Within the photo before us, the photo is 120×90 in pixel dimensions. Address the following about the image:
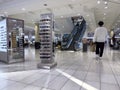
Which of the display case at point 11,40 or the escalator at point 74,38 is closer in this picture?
the display case at point 11,40

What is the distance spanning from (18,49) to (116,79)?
436 centimetres

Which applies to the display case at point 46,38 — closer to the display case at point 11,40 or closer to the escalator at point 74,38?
the display case at point 11,40

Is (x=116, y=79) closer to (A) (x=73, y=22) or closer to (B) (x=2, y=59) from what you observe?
(B) (x=2, y=59)

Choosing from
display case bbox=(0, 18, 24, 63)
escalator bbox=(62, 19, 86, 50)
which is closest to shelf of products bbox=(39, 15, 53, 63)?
display case bbox=(0, 18, 24, 63)

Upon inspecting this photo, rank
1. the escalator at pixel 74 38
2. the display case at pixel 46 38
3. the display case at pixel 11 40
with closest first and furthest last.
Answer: the display case at pixel 46 38 < the display case at pixel 11 40 < the escalator at pixel 74 38

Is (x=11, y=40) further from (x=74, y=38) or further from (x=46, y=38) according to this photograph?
(x=74, y=38)

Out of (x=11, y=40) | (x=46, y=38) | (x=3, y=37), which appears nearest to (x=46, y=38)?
(x=46, y=38)

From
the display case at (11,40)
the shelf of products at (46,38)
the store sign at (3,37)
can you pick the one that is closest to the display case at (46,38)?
the shelf of products at (46,38)

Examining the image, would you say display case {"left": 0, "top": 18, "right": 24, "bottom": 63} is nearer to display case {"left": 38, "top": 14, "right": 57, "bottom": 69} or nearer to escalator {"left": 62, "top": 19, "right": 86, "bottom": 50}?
display case {"left": 38, "top": 14, "right": 57, "bottom": 69}

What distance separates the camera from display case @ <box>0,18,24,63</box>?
5.85 metres

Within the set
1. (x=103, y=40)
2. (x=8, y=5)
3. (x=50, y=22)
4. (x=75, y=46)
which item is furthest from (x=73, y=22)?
(x=50, y=22)

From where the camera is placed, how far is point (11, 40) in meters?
5.95

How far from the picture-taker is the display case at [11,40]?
5.85 meters

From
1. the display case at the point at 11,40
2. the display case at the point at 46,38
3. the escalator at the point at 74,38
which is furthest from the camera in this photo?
the escalator at the point at 74,38
